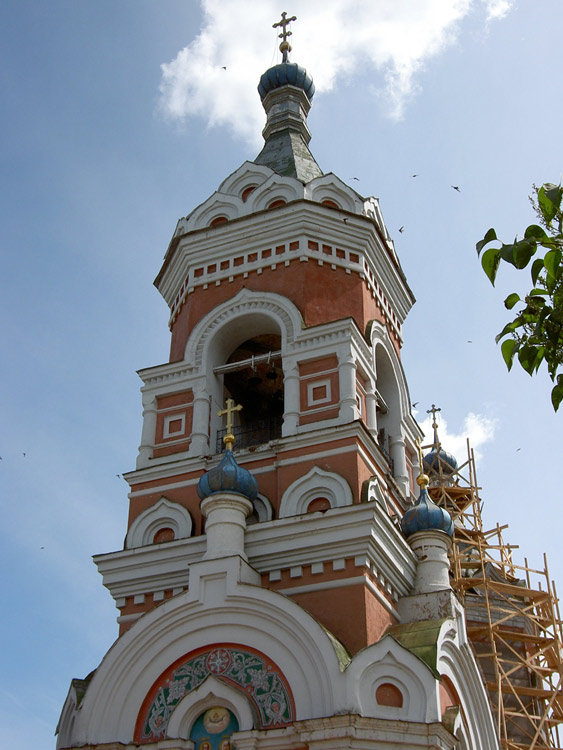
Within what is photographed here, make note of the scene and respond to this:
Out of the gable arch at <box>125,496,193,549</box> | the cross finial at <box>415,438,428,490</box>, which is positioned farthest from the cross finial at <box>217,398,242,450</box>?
the cross finial at <box>415,438,428,490</box>

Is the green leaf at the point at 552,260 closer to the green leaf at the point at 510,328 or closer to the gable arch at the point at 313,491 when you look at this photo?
the green leaf at the point at 510,328

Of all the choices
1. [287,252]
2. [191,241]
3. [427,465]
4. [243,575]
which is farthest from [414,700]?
[427,465]

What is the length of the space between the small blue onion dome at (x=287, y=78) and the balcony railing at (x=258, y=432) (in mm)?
6135

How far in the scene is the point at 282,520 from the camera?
991 centimetres

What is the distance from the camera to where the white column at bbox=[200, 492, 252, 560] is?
9.72 m

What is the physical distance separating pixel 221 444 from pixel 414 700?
4085 mm

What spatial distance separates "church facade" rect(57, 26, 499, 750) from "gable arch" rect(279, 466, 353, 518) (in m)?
0.02

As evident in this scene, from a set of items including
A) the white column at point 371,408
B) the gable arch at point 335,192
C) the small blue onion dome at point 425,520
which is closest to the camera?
the small blue onion dome at point 425,520

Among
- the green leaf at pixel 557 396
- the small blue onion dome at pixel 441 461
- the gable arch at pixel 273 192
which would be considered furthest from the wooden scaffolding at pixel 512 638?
the green leaf at pixel 557 396

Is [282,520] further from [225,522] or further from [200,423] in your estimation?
Answer: [200,423]

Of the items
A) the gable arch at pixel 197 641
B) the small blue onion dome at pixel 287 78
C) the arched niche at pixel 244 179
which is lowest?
the gable arch at pixel 197 641

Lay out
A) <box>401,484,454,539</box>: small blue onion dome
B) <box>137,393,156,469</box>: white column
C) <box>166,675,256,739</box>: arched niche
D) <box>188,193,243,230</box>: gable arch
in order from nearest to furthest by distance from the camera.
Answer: <box>166,675,256,739</box>: arched niche
<box>401,484,454,539</box>: small blue onion dome
<box>137,393,156,469</box>: white column
<box>188,193,243,230</box>: gable arch

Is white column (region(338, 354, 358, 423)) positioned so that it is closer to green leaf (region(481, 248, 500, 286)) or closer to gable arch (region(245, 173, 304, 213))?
gable arch (region(245, 173, 304, 213))

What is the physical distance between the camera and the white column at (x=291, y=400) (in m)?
10.9
